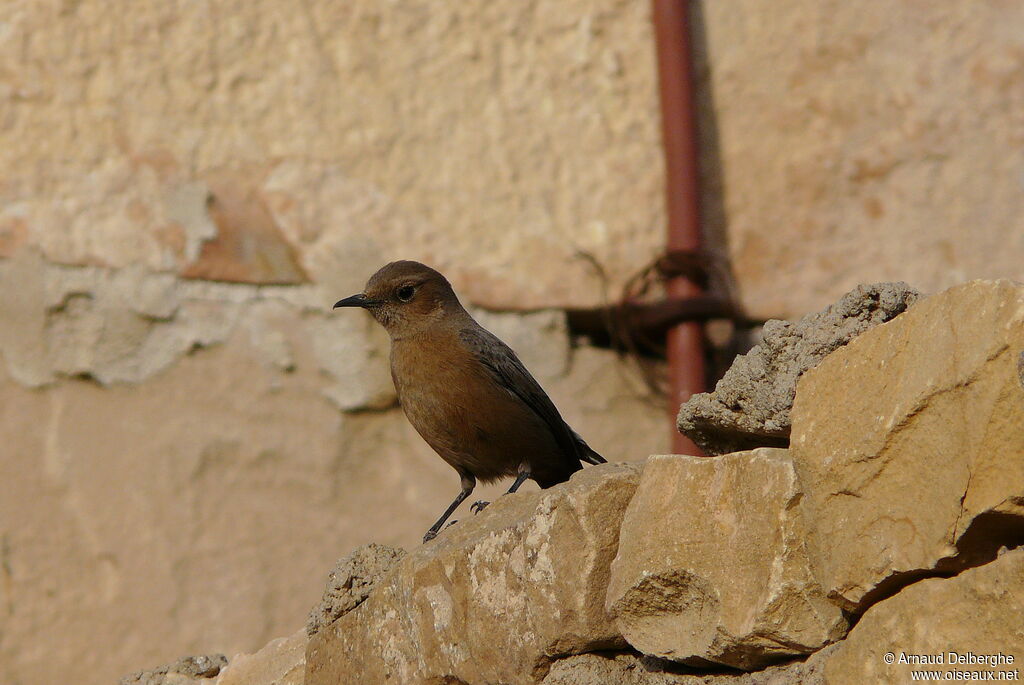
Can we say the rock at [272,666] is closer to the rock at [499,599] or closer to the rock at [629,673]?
the rock at [499,599]

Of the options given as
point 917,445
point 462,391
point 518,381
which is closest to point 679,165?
point 518,381

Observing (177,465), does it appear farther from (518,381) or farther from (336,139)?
(336,139)

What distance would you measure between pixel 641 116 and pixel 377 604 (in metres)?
3.66

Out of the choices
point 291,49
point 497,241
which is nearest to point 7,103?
point 291,49

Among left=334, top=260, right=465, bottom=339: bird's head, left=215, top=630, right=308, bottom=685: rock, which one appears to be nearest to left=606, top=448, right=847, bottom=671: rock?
left=215, top=630, right=308, bottom=685: rock

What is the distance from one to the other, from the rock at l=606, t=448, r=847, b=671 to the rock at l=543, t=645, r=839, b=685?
0.13 ft

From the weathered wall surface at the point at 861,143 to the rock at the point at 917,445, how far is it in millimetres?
3602

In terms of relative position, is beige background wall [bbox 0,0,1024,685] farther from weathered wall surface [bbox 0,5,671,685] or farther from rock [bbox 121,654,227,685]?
rock [bbox 121,654,227,685]

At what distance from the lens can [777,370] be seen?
324 centimetres

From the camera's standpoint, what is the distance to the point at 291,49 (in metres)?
6.43

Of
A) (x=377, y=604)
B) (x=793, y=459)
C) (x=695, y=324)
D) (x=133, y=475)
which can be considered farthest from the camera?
(x=695, y=324)

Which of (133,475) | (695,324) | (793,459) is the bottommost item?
(133,475)

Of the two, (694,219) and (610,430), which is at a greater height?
(694,219)

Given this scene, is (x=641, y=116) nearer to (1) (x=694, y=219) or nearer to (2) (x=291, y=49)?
(1) (x=694, y=219)
